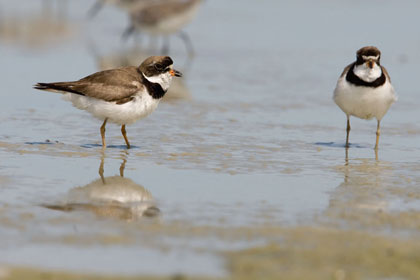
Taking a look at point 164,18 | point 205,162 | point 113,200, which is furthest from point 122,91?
point 164,18

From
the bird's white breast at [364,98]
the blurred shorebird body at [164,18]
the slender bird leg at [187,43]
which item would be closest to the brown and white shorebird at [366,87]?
the bird's white breast at [364,98]

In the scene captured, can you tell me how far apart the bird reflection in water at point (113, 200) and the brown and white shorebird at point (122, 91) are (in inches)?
50.8

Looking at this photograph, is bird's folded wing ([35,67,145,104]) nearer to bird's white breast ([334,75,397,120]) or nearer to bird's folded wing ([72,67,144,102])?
bird's folded wing ([72,67,144,102])

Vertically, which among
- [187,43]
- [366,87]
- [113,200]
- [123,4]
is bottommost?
[187,43]

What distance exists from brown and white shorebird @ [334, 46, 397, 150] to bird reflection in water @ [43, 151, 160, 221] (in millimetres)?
3265

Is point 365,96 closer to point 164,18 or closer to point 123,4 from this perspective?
point 164,18

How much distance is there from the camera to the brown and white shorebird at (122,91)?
29.7ft

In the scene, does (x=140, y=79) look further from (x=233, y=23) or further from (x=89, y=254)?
(x=233, y=23)

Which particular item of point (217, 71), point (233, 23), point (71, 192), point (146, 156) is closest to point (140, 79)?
point (146, 156)

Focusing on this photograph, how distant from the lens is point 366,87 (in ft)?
31.8

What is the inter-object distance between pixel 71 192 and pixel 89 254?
178 centimetres

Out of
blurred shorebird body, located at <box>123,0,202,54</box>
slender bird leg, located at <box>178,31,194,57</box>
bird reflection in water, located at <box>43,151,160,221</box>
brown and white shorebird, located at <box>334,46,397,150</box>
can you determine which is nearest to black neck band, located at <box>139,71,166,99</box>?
bird reflection in water, located at <box>43,151,160,221</box>

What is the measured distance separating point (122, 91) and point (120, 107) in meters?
0.18

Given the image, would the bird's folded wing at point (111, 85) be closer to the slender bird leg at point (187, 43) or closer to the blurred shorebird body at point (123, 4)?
the slender bird leg at point (187, 43)
